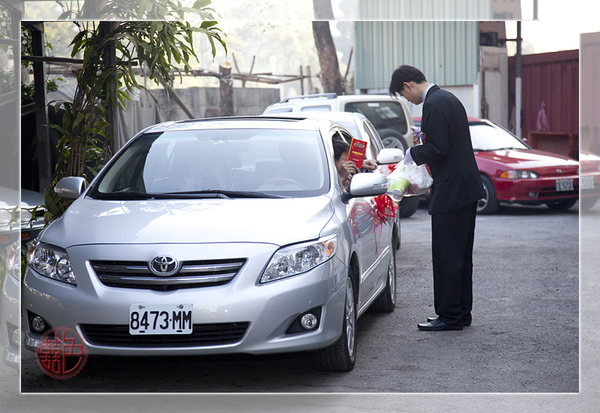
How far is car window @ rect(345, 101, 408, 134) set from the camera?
13.1m

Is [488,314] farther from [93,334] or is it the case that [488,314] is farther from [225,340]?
[93,334]

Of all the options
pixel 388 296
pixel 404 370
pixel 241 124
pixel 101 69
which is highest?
pixel 101 69

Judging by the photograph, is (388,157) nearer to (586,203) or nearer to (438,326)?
(438,326)

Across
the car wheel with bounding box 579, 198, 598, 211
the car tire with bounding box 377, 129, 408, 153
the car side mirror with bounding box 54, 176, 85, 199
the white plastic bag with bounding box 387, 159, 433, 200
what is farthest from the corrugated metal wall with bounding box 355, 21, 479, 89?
the car side mirror with bounding box 54, 176, 85, 199

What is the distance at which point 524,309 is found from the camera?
699 centimetres

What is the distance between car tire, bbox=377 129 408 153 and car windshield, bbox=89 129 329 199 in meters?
6.45

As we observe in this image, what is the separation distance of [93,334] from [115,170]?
4.84 feet

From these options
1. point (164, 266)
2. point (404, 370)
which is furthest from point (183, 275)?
point (404, 370)

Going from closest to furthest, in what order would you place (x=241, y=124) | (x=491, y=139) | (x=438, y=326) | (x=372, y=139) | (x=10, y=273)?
(x=10, y=273) → (x=241, y=124) → (x=438, y=326) → (x=372, y=139) → (x=491, y=139)

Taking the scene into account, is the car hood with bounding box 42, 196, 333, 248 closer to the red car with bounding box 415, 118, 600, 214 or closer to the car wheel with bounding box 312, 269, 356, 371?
the car wheel with bounding box 312, 269, 356, 371

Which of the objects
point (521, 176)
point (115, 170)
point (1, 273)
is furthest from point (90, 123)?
point (521, 176)

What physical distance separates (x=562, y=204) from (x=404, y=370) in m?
9.45

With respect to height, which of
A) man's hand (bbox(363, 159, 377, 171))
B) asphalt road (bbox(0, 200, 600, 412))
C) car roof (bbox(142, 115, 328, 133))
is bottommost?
asphalt road (bbox(0, 200, 600, 412))

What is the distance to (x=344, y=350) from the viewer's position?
500 centimetres
